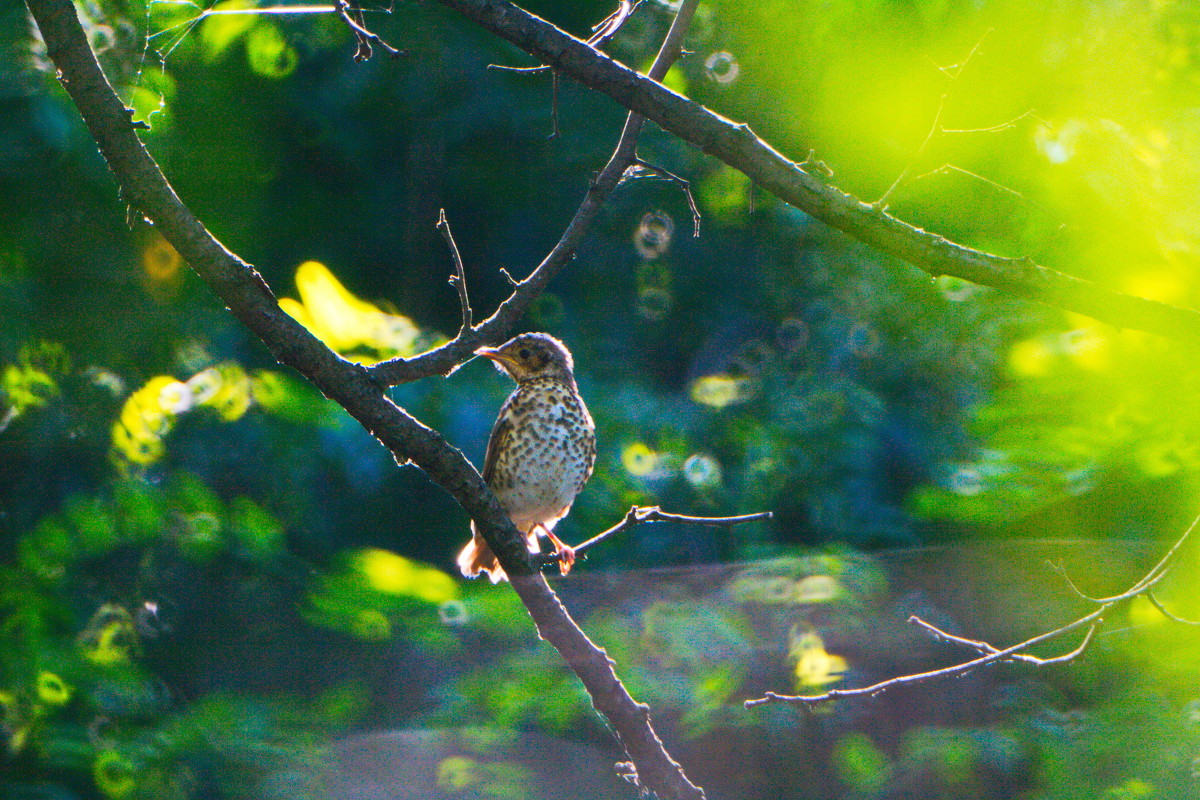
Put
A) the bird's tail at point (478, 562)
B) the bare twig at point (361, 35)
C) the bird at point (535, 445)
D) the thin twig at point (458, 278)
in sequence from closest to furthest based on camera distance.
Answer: the thin twig at point (458, 278)
the bare twig at point (361, 35)
the bird's tail at point (478, 562)
the bird at point (535, 445)

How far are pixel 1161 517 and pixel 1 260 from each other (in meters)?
5.20

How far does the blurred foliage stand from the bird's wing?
54 cm

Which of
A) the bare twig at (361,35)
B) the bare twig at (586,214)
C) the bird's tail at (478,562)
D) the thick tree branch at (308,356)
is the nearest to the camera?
the thick tree branch at (308,356)

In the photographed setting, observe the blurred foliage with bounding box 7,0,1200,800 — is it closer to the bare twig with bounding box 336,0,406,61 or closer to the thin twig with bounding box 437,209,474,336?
the bare twig with bounding box 336,0,406,61

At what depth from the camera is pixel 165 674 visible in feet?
14.8

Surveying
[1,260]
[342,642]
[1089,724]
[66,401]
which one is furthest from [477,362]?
[1089,724]

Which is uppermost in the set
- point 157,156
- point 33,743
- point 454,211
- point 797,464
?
point 454,211

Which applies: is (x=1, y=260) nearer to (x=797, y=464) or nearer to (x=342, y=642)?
(x=342, y=642)

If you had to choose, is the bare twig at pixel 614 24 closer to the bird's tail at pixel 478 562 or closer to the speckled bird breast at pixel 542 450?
the speckled bird breast at pixel 542 450

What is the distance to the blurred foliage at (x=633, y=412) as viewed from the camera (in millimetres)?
2564

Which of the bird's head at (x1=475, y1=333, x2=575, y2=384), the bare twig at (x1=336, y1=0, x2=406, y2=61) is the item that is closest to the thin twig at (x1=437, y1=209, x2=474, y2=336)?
the bare twig at (x1=336, y1=0, x2=406, y2=61)

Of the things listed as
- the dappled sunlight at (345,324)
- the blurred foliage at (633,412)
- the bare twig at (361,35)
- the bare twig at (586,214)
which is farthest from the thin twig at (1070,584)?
the dappled sunlight at (345,324)

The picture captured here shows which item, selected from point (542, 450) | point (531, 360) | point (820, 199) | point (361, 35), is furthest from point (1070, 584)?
point (531, 360)

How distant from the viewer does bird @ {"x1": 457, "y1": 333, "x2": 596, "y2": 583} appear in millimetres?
3276
